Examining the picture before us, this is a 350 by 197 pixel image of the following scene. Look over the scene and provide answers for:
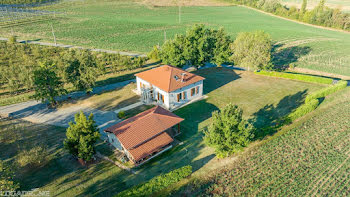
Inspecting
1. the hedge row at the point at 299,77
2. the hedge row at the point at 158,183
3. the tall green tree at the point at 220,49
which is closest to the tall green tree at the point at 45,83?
the hedge row at the point at 158,183

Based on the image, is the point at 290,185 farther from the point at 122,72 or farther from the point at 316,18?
the point at 316,18

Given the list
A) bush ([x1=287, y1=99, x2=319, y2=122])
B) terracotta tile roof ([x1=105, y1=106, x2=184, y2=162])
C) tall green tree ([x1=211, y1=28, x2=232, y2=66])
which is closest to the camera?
terracotta tile roof ([x1=105, y1=106, x2=184, y2=162])

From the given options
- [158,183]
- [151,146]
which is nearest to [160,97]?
[151,146]

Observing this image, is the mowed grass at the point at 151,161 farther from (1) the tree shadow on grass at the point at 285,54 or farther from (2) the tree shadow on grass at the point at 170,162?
(1) the tree shadow on grass at the point at 285,54

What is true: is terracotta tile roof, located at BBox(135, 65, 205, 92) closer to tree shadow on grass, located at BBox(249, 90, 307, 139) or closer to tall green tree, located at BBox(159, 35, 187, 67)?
tall green tree, located at BBox(159, 35, 187, 67)

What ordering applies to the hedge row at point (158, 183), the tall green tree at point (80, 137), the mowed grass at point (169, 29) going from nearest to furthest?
the hedge row at point (158, 183)
the tall green tree at point (80, 137)
the mowed grass at point (169, 29)

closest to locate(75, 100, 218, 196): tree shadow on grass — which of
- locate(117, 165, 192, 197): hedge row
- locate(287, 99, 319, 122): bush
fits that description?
locate(117, 165, 192, 197): hedge row

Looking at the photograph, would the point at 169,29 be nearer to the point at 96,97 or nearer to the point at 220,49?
the point at 220,49
